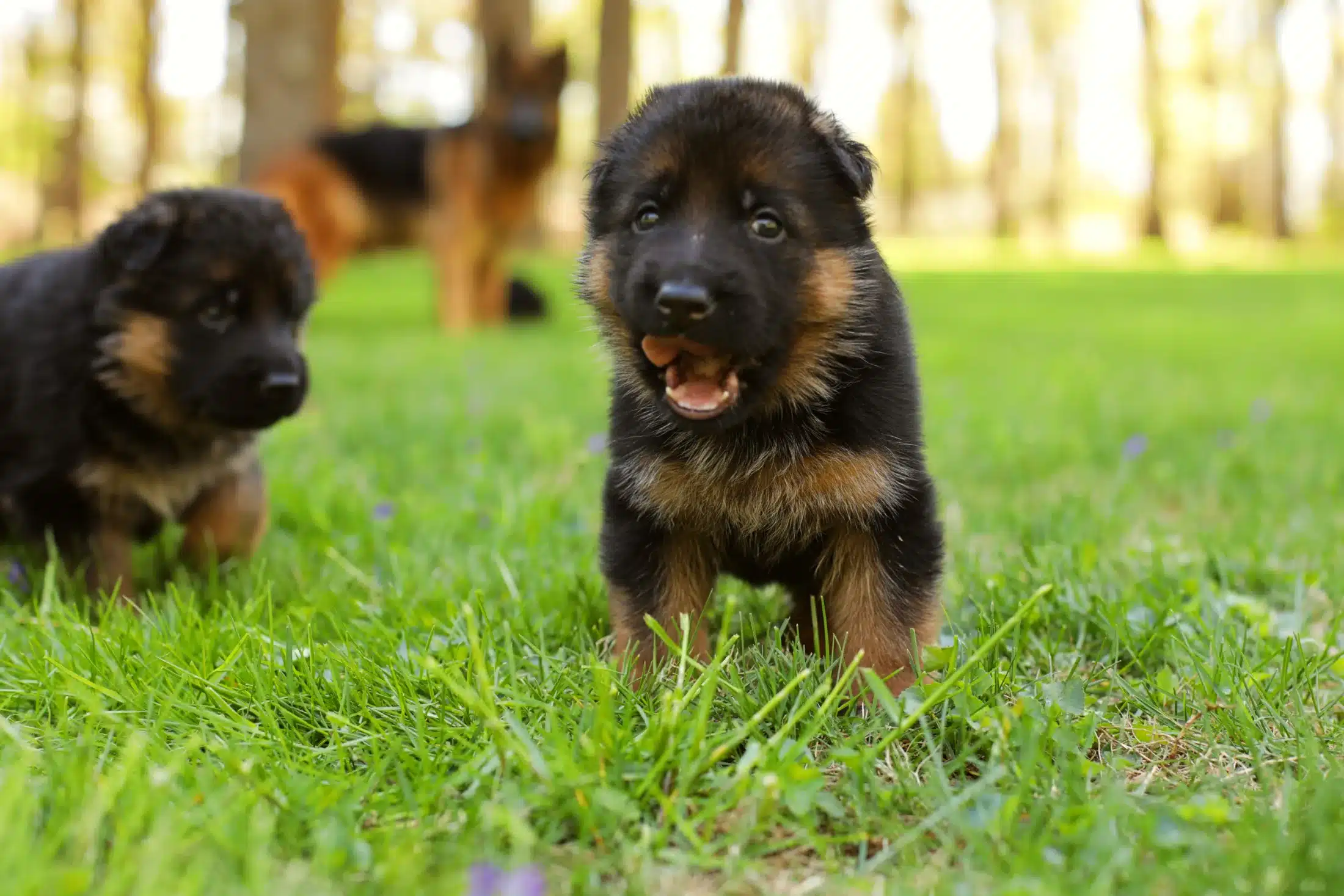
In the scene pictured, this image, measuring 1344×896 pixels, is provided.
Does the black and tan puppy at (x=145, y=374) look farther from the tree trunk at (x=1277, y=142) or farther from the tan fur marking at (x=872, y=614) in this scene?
the tree trunk at (x=1277, y=142)

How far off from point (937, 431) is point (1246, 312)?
10440 mm

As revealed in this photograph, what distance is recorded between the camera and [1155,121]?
31766 millimetres

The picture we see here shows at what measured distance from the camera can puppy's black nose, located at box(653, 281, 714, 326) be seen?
7.32ft

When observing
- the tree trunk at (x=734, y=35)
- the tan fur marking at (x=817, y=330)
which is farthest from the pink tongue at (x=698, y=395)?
the tree trunk at (x=734, y=35)

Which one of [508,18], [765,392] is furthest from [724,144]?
[508,18]

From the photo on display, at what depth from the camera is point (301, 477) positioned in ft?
15.7

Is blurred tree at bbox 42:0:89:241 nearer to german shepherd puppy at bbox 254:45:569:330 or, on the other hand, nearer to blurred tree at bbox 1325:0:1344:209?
german shepherd puppy at bbox 254:45:569:330

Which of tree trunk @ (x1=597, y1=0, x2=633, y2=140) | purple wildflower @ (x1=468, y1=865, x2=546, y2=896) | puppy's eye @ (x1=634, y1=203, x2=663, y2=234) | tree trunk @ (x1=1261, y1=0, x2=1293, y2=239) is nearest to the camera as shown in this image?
purple wildflower @ (x1=468, y1=865, x2=546, y2=896)

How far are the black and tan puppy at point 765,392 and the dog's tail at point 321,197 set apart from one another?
9140mm

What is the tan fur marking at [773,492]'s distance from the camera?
2.53m

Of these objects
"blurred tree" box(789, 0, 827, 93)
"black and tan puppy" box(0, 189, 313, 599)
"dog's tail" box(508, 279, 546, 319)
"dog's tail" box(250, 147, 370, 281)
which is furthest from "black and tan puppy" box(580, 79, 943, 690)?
"blurred tree" box(789, 0, 827, 93)

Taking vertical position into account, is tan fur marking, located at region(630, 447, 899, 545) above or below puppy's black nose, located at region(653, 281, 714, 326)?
below

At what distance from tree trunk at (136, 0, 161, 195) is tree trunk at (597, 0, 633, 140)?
32.7 feet

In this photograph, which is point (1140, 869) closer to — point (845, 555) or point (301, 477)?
point (845, 555)
